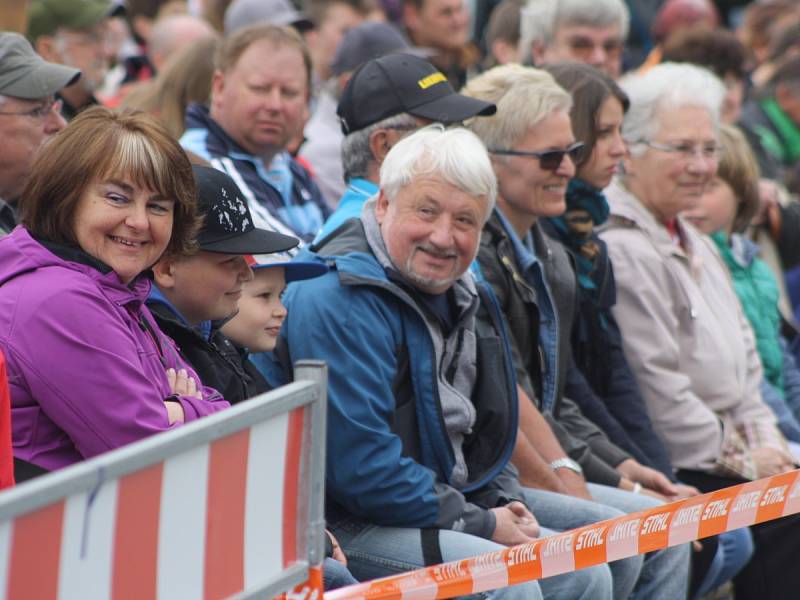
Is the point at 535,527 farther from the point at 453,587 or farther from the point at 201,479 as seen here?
the point at 201,479

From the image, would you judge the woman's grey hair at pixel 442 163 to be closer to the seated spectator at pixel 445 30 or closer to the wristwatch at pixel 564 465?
the wristwatch at pixel 564 465

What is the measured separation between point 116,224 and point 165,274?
49 centimetres

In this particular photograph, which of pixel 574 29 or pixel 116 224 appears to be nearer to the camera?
pixel 116 224

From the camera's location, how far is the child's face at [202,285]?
12.0 feet

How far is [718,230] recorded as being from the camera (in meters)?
6.56

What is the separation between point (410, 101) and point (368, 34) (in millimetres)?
2337

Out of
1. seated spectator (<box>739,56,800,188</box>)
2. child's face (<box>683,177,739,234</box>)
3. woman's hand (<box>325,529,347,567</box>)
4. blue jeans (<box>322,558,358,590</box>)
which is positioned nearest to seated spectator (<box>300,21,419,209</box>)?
child's face (<box>683,177,739,234</box>)

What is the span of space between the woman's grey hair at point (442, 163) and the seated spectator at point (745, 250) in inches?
98.3

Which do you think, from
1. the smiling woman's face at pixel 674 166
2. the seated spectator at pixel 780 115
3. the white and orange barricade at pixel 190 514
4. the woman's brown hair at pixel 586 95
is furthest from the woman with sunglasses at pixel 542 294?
the seated spectator at pixel 780 115

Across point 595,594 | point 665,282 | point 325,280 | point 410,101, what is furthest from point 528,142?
point 595,594

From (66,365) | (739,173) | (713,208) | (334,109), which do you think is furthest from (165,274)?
(739,173)

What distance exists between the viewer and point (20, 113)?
161 inches

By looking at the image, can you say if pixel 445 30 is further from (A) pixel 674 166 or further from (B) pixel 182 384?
(B) pixel 182 384

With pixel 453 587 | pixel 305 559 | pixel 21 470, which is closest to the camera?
pixel 305 559
